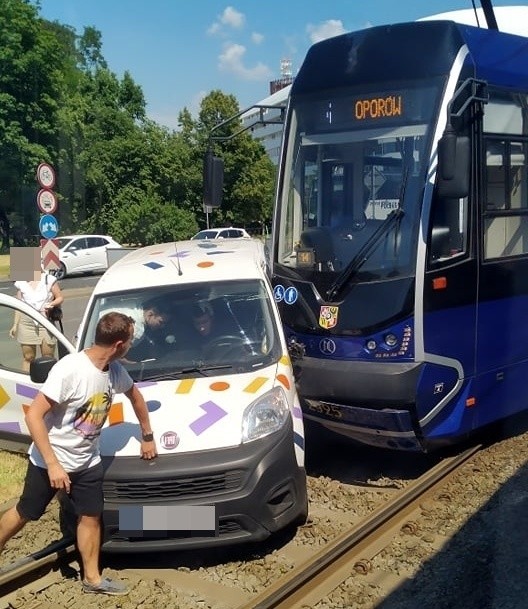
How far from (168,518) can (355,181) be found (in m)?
3.42

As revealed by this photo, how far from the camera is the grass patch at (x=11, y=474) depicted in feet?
22.2

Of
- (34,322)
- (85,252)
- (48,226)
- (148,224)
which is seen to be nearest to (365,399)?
(34,322)

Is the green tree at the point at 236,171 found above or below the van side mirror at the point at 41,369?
above

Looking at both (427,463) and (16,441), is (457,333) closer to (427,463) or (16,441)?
(427,463)

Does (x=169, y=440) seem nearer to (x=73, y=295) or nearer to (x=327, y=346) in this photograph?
(x=327, y=346)

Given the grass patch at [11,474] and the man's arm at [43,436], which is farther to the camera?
the grass patch at [11,474]

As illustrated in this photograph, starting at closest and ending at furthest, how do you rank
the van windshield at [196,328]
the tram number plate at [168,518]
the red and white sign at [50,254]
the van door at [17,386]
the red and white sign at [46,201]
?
the tram number plate at [168,518] → the van windshield at [196,328] → the van door at [17,386] → the red and white sign at [46,201] → the red and white sign at [50,254]

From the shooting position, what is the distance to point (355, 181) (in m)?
7.07

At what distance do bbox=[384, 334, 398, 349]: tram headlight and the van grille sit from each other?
1.89m

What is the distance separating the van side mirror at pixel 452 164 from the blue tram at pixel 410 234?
0.01 meters

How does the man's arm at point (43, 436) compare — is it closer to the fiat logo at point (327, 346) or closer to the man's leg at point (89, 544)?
the man's leg at point (89, 544)

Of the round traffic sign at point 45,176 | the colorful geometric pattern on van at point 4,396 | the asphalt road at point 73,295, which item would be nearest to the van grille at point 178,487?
the colorful geometric pattern on van at point 4,396

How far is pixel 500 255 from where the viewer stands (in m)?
6.96

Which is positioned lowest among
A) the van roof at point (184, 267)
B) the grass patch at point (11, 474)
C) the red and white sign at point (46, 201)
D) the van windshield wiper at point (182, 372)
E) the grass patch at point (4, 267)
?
the grass patch at point (4, 267)
